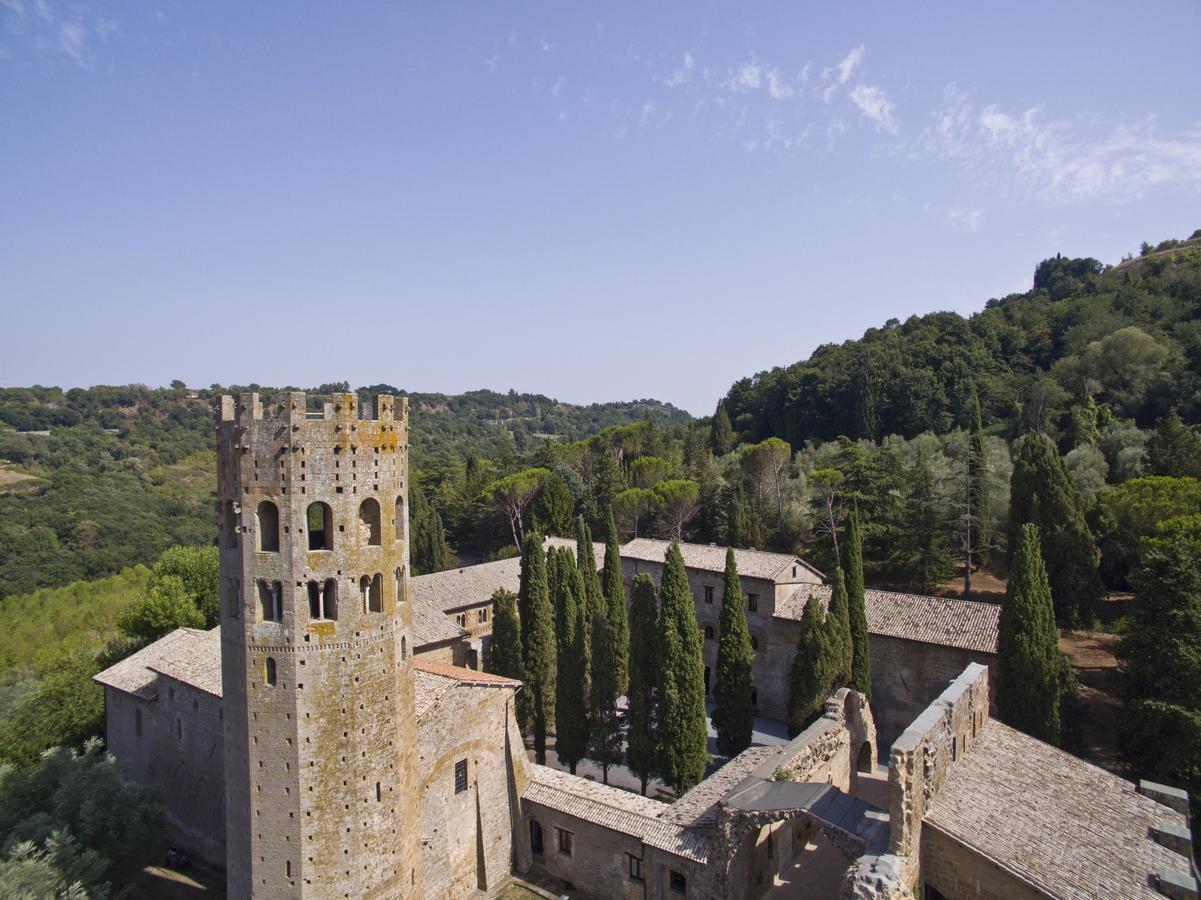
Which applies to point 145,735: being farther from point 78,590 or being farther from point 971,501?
point 971,501

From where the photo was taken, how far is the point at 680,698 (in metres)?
23.0

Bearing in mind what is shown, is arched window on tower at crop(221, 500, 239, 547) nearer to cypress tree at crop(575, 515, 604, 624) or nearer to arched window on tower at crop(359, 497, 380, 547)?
arched window on tower at crop(359, 497, 380, 547)

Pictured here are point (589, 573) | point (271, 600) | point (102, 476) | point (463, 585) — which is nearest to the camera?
point (271, 600)

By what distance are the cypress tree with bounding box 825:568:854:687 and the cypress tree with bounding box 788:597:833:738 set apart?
24cm

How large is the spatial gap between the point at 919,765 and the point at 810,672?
1228 cm

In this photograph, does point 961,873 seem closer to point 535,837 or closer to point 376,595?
point 535,837

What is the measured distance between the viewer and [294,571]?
14.8 metres

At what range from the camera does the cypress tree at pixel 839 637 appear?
2667 cm

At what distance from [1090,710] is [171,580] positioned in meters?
42.2

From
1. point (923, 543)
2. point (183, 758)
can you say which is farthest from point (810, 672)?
point (183, 758)

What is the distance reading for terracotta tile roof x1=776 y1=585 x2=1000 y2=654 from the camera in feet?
88.7

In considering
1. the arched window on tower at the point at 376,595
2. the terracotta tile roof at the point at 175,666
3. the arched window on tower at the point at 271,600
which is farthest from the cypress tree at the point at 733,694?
the terracotta tile roof at the point at 175,666

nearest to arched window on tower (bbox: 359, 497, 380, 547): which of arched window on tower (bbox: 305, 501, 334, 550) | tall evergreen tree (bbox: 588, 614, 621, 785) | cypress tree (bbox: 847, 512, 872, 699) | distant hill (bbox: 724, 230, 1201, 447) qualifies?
arched window on tower (bbox: 305, 501, 334, 550)

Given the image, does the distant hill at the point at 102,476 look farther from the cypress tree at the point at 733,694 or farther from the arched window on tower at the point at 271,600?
the cypress tree at the point at 733,694
